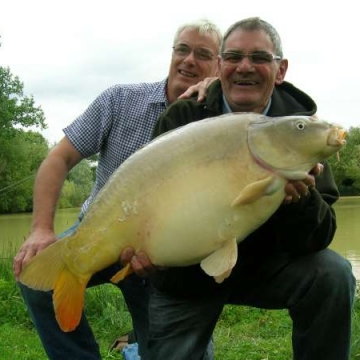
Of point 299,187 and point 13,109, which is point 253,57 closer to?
point 299,187

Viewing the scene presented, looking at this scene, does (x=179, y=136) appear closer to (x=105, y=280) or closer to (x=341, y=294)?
(x=341, y=294)

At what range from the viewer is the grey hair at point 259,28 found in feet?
7.88

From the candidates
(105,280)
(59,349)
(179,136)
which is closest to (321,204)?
(179,136)

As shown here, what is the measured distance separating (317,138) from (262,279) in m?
0.76

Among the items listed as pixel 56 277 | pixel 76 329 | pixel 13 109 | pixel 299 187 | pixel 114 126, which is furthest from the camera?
pixel 13 109

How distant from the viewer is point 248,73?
2355 millimetres

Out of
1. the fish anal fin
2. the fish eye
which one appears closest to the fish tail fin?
the fish anal fin

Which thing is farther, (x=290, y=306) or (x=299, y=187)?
(x=290, y=306)

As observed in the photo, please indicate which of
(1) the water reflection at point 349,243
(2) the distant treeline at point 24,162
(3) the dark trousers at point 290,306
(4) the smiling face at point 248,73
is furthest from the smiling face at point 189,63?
(2) the distant treeline at point 24,162

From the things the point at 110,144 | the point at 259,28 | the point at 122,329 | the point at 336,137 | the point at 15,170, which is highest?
the point at 259,28

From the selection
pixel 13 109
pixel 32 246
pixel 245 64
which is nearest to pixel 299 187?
pixel 245 64

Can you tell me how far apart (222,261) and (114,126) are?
133cm

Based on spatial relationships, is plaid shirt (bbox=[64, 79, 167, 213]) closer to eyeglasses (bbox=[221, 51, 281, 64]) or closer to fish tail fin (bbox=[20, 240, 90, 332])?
eyeglasses (bbox=[221, 51, 281, 64])

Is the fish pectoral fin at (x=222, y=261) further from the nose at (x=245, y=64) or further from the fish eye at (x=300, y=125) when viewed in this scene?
the nose at (x=245, y=64)
